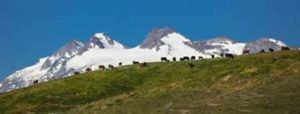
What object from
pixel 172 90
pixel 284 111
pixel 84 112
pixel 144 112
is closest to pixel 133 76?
pixel 172 90

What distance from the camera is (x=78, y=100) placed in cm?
10619

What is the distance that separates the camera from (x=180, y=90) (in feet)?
308

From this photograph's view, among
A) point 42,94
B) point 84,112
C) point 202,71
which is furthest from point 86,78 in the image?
point 84,112

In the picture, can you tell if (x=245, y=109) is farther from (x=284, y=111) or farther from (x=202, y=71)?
(x=202, y=71)

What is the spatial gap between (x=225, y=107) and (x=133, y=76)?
137ft

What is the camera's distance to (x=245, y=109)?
7456cm

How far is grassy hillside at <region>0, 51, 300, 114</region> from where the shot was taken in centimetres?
7819

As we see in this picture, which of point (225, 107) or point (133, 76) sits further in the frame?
point (133, 76)

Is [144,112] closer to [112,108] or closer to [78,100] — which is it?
[112,108]

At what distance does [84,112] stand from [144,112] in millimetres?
10948

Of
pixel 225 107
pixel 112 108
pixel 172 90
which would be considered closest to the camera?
pixel 225 107

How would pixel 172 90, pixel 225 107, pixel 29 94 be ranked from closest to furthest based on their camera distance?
pixel 225 107 → pixel 172 90 → pixel 29 94

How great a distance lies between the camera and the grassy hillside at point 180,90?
78188 millimetres

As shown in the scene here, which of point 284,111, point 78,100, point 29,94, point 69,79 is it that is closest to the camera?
point 284,111
